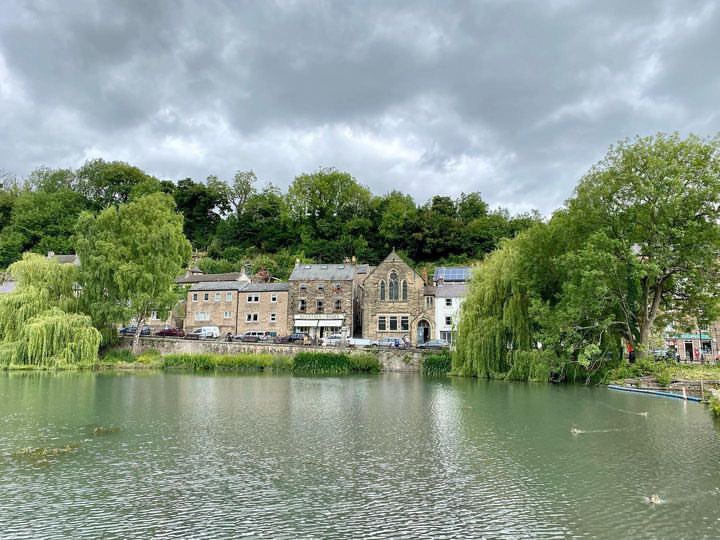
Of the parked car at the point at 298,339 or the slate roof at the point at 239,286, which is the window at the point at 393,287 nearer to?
the parked car at the point at 298,339

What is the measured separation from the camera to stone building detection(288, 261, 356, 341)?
214 feet

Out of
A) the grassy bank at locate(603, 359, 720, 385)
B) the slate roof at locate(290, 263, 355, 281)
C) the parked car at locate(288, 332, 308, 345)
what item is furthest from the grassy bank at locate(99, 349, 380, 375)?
the grassy bank at locate(603, 359, 720, 385)

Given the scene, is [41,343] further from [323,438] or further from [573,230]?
[573,230]

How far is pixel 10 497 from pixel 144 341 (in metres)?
46.4

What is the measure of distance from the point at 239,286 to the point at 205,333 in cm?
810

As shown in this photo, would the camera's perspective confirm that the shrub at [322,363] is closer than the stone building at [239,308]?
Yes

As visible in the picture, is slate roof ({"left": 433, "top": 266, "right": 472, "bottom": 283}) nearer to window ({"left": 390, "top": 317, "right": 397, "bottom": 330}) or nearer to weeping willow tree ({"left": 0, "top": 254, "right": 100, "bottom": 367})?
window ({"left": 390, "top": 317, "right": 397, "bottom": 330})

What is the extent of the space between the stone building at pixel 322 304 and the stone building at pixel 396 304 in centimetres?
203

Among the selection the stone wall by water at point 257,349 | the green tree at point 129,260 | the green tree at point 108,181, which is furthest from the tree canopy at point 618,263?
the green tree at point 108,181

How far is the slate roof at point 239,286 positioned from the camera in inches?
2635

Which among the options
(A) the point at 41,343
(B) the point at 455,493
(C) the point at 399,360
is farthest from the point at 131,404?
(C) the point at 399,360

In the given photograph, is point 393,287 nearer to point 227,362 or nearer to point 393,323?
point 393,323

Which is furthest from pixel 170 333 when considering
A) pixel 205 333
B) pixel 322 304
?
pixel 322 304

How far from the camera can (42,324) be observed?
45.2 meters
